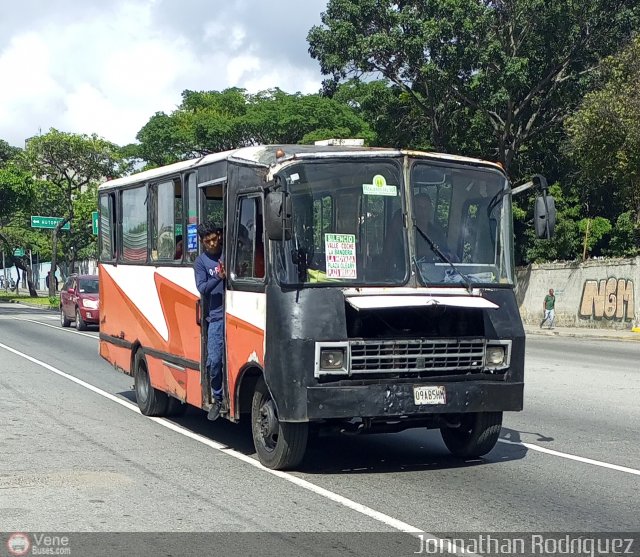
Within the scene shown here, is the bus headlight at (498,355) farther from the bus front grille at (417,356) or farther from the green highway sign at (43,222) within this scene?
the green highway sign at (43,222)

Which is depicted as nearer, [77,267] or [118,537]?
[118,537]

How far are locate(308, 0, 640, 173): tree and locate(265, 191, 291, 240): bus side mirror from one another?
90.9ft

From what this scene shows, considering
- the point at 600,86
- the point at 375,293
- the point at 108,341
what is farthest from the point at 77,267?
the point at 375,293

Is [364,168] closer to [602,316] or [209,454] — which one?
[209,454]

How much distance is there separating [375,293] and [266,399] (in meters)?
1.38

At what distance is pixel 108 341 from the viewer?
13.8 m

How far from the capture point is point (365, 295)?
8.09 meters

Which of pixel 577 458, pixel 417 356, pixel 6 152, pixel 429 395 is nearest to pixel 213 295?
pixel 417 356

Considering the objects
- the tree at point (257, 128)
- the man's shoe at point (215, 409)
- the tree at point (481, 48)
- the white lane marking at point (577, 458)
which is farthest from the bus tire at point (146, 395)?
the tree at point (257, 128)

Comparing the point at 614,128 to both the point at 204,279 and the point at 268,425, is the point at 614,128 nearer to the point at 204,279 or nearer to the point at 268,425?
the point at 204,279

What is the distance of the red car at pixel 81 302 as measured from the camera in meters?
30.3

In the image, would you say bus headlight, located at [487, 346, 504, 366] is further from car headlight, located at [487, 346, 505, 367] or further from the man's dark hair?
the man's dark hair

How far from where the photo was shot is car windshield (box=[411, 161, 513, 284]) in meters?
8.52

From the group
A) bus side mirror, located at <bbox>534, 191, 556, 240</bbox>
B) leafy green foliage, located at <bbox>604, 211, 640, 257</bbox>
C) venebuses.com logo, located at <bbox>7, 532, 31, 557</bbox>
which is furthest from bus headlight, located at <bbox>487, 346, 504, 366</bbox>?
leafy green foliage, located at <bbox>604, 211, 640, 257</bbox>
